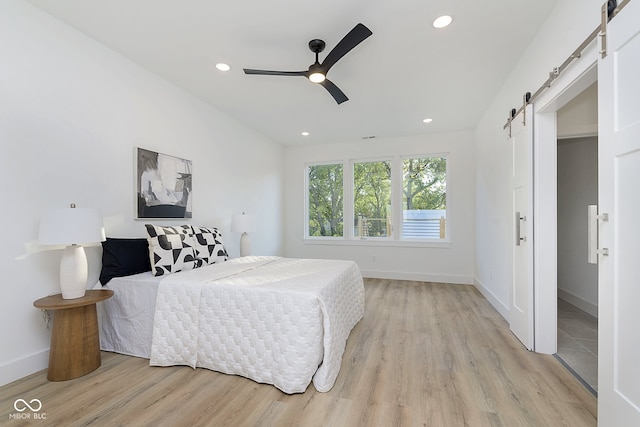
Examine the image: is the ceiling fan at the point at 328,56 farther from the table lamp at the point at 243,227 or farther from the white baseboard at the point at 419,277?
the white baseboard at the point at 419,277

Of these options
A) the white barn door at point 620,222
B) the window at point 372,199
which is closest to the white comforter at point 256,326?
the white barn door at point 620,222

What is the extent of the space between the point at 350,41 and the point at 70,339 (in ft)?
9.43

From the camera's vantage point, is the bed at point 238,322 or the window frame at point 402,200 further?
the window frame at point 402,200

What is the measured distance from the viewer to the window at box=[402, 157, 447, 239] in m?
4.92

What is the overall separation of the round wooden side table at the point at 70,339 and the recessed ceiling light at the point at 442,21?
325 cm

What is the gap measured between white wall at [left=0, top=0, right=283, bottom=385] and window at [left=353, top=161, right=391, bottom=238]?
3.30 metres

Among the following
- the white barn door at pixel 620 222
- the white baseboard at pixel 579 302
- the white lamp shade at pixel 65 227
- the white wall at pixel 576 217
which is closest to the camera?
the white barn door at pixel 620 222

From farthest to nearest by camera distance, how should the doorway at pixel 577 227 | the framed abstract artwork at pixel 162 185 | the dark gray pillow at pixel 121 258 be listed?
the framed abstract artwork at pixel 162 185, the doorway at pixel 577 227, the dark gray pillow at pixel 121 258

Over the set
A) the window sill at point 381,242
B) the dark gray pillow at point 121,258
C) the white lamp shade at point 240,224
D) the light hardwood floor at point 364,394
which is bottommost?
the light hardwood floor at point 364,394

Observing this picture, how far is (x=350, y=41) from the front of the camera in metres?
1.91

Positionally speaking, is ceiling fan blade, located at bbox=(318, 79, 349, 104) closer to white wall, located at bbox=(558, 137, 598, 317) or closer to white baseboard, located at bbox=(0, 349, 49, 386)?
white baseboard, located at bbox=(0, 349, 49, 386)

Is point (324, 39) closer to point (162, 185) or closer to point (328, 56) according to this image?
point (328, 56)

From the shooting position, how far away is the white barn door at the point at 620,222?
117cm

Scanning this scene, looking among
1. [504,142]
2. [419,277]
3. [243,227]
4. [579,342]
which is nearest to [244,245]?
[243,227]
